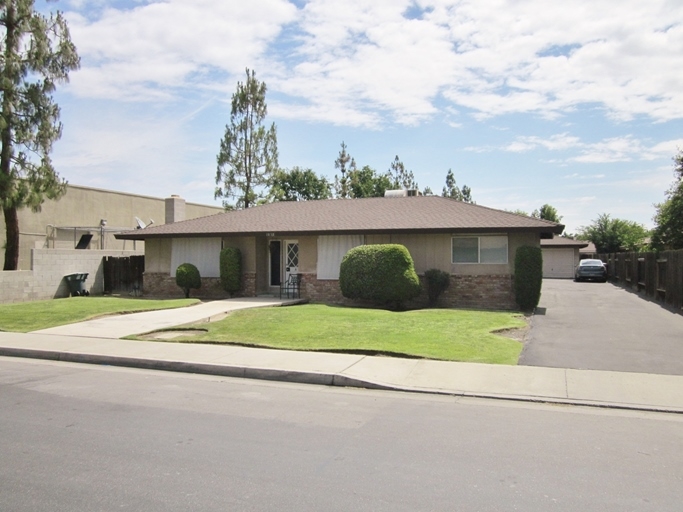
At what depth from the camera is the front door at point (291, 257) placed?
22.7 m

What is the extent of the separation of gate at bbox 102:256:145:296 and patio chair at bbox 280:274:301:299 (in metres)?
7.19

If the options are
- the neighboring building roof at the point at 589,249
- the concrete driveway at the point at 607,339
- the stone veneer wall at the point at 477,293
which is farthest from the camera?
the neighboring building roof at the point at 589,249

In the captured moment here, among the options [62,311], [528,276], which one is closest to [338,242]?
[528,276]

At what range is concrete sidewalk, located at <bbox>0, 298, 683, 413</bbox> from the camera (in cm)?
800

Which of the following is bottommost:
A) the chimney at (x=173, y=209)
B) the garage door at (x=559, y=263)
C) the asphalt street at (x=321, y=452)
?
the asphalt street at (x=321, y=452)

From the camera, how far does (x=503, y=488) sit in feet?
15.3

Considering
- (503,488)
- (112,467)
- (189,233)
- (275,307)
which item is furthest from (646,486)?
(189,233)

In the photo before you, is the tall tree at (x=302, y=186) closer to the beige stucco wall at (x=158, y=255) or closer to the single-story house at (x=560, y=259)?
the single-story house at (x=560, y=259)

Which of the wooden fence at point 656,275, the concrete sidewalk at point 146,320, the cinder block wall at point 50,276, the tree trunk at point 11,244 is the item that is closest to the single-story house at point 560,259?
the wooden fence at point 656,275

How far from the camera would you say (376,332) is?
41.8 ft

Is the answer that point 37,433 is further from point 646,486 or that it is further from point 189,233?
point 189,233

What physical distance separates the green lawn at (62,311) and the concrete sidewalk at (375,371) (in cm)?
198

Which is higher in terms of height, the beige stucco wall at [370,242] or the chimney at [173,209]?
the chimney at [173,209]

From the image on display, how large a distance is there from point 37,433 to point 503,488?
15.2 feet
